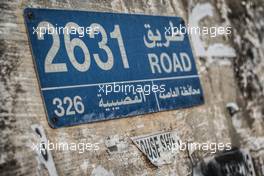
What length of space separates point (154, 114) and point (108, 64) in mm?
309

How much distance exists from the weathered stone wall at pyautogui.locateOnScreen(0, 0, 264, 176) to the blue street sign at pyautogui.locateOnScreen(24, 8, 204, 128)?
0.04 meters

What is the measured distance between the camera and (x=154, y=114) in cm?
203

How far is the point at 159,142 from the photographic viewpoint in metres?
2.00

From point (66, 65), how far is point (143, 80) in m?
0.39

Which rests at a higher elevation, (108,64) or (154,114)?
(108,64)

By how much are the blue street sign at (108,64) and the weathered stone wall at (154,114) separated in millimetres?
37

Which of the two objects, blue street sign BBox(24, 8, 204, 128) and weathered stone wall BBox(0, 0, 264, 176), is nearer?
weathered stone wall BBox(0, 0, 264, 176)

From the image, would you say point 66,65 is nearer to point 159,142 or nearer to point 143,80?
point 143,80

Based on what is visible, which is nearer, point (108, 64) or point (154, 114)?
point (108, 64)

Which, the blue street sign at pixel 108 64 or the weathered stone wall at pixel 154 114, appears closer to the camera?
the weathered stone wall at pixel 154 114

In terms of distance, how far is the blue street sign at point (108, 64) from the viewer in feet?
5.60

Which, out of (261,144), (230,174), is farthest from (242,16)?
(230,174)

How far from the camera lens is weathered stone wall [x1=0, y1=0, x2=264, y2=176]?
5.19 feet

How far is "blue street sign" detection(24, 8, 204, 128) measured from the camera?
1708 mm
